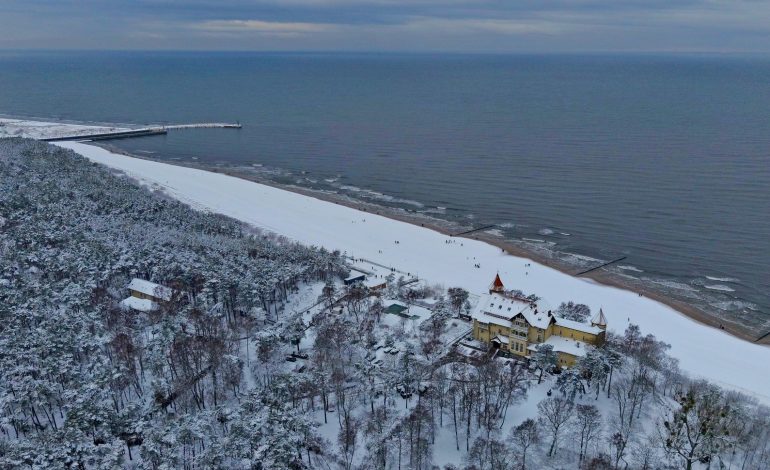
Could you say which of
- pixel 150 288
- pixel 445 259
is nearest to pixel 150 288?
pixel 150 288

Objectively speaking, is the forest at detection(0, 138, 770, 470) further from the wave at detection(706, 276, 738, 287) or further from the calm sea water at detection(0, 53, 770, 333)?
the calm sea water at detection(0, 53, 770, 333)

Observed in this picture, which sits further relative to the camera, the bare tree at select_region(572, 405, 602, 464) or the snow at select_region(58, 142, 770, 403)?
the snow at select_region(58, 142, 770, 403)

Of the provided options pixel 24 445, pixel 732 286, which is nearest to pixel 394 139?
pixel 732 286

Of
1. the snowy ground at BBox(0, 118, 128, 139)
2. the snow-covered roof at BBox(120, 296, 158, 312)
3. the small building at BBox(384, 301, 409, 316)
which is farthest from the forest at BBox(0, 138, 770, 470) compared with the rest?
the snowy ground at BBox(0, 118, 128, 139)

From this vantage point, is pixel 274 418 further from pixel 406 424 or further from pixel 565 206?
pixel 565 206

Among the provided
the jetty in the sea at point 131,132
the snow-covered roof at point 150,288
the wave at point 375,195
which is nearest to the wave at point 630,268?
the wave at point 375,195

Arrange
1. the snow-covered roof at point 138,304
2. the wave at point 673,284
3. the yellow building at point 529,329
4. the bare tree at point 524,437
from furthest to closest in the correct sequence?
the wave at point 673,284, the snow-covered roof at point 138,304, the yellow building at point 529,329, the bare tree at point 524,437

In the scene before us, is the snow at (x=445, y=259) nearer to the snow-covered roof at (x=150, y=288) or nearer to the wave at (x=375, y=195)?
the wave at (x=375, y=195)
